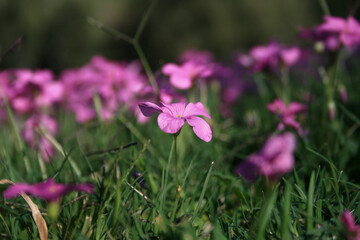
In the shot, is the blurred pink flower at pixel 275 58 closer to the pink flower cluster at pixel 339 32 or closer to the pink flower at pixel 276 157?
the pink flower cluster at pixel 339 32

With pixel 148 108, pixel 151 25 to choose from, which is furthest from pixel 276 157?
pixel 151 25

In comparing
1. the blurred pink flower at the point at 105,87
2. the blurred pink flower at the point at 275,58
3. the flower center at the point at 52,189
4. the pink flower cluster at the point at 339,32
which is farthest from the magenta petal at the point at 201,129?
the blurred pink flower at the point at 105,87

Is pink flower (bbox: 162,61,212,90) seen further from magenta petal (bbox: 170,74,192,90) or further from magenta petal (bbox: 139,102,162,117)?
magenta petal (bbox: 139,102,162,117)

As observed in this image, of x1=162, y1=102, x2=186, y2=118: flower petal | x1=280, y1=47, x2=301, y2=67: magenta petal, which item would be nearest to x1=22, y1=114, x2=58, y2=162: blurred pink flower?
x1=162, y1=102, x2=186, y2=118: flower petal

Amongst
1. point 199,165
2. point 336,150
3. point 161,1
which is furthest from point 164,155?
point 161,1

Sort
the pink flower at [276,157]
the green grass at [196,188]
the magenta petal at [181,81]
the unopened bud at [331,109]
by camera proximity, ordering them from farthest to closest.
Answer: the unopened bud at [331,109] < the magenta petal at [181,81] < the green grass at [196,188] < the pink flower at [276,157]

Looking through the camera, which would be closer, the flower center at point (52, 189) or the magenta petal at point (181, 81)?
the flower center at point (52, 189)

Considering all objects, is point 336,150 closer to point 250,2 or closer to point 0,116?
point 0,116
